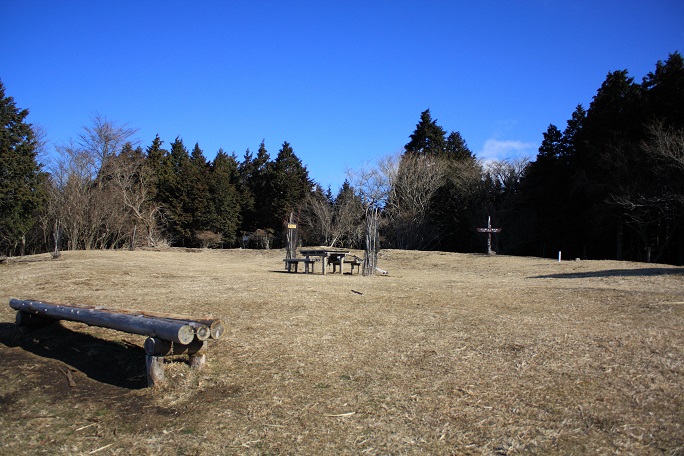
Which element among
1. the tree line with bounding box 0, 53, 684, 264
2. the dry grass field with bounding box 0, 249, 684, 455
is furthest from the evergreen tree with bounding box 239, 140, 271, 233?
the dry grass field with bounding box 0, 249, 684, 455

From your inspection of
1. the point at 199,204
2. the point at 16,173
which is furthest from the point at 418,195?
the point at 16,173

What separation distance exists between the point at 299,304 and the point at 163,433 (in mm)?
4412

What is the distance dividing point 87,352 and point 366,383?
3310 mm

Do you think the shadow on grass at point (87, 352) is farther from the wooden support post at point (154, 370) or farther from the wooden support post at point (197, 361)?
the wooden support post at point (197, 361)

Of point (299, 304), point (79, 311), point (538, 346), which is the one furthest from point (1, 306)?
point (538, 346)

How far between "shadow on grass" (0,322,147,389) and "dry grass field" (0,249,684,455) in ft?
0.08

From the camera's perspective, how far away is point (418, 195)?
37.4 m

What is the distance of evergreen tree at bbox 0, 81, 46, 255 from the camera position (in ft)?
64.2

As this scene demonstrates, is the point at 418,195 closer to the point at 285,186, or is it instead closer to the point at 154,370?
the point at 285,186

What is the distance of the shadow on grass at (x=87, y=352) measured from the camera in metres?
4.73

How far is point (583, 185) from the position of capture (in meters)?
29.3

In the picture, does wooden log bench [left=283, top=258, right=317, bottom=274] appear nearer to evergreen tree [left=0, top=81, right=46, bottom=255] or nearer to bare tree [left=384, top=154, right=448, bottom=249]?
evergreen tree [left=0, top=81, right=46, bottom=255]

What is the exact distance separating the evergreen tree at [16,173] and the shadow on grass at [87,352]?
15.9 meters

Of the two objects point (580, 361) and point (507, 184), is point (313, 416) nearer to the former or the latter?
point (580, 361)
